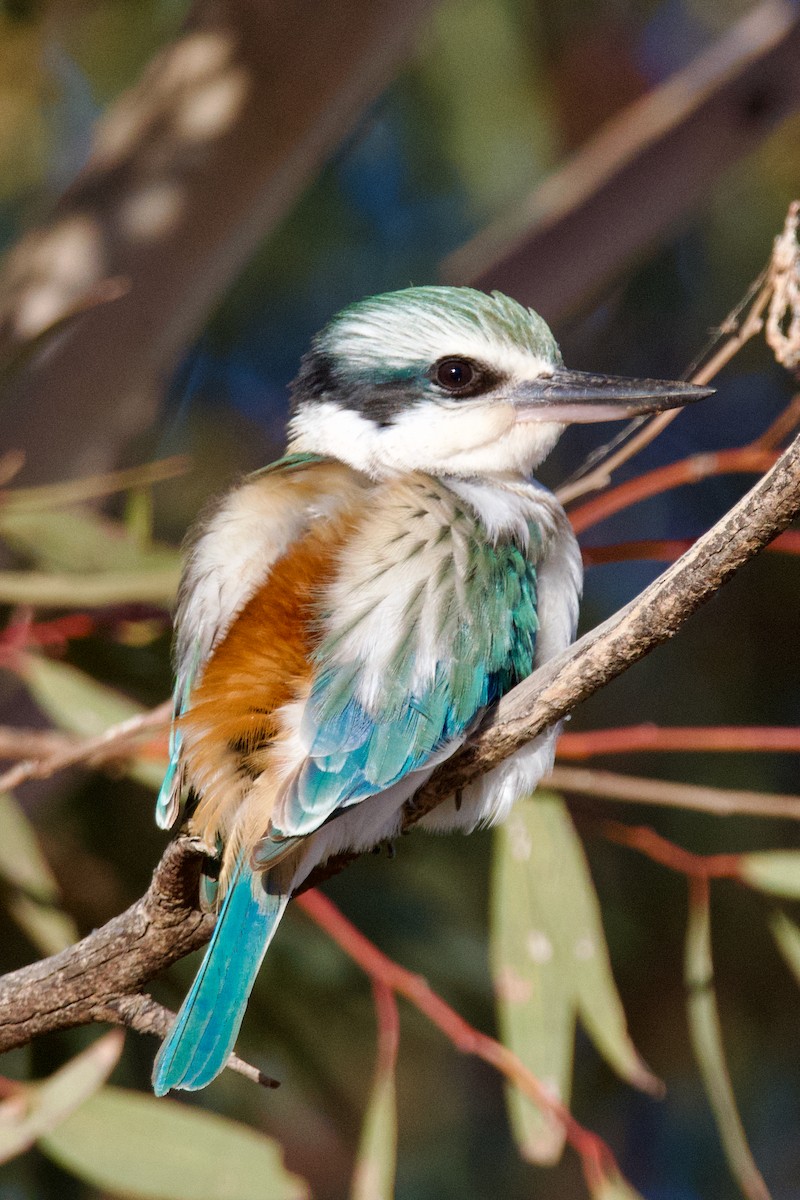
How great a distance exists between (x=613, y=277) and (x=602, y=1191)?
1.54 meters

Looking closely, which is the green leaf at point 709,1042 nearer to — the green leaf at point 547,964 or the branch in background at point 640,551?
the green leaf at point 547,964

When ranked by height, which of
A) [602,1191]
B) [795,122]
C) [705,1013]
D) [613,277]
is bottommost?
[602,1191]

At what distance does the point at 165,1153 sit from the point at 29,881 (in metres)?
0.36

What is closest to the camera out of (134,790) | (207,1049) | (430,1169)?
(207,1049)

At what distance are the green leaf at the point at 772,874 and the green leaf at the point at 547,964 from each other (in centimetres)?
18

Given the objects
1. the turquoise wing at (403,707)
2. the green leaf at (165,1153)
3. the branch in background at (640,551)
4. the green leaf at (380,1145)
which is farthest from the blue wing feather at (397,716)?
the green leaf at (165,1153)

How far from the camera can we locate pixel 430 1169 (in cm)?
269

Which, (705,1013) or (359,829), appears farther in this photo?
(705,1013)

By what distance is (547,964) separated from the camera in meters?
1.58

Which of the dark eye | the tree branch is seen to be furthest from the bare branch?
the dark eye

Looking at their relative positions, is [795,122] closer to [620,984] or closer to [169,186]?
[169,186]

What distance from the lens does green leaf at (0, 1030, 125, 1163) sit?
144cm

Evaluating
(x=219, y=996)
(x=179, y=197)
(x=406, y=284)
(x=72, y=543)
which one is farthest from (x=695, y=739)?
(x=406, y=284)

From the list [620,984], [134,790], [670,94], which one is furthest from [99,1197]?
[670,94]
